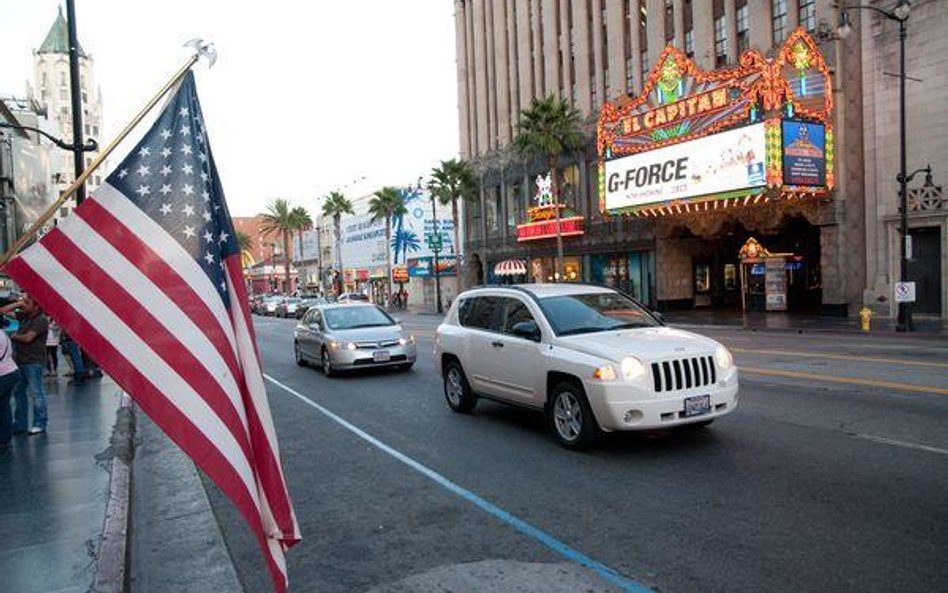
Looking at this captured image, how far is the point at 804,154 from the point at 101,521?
28.3m

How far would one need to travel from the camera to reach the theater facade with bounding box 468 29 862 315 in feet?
93.4

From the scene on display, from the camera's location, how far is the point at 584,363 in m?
7.70

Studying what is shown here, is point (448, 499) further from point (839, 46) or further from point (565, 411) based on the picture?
point (839, 46)

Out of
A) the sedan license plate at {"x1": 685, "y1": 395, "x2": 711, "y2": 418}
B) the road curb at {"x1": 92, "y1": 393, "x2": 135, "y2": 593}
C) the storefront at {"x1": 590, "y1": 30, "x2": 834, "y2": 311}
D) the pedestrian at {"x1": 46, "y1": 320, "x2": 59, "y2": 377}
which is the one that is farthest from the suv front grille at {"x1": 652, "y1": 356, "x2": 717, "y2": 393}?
the storefront at {"x1": 590, "y1": 30, "x2": 834, "y2": 311}

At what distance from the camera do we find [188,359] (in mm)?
3191

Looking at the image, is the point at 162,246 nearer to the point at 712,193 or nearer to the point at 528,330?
the point at 528,330

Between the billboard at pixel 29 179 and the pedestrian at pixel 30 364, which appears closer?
the pedestrian at pixel 30 364

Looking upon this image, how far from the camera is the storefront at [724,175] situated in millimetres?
28312

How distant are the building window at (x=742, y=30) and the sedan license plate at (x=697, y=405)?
3066cm

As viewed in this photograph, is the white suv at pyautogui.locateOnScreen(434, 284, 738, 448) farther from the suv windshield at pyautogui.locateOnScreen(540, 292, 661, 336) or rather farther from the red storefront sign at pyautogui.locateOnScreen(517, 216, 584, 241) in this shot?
the red storefront sign at pyautogui.locateOnScreen(517, 216, 584, 241)

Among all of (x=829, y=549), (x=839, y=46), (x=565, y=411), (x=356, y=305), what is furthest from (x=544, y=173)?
(x=829, y=549)

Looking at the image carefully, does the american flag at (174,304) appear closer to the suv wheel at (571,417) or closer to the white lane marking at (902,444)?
the suv wheel at (571,417)

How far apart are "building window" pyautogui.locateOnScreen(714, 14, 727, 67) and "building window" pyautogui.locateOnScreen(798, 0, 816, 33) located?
4.30 meters

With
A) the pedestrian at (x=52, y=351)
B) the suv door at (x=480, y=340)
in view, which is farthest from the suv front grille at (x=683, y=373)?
the pedestrian at (x=52, y=351)
